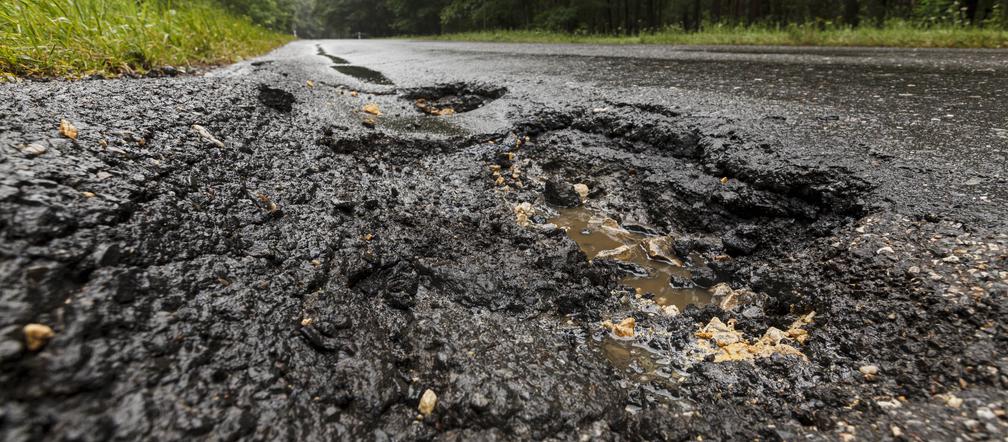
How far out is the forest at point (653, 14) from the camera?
9.09 m

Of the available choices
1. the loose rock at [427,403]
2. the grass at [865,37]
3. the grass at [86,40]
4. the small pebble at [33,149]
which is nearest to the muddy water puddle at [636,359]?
the loose rock at [427,403]

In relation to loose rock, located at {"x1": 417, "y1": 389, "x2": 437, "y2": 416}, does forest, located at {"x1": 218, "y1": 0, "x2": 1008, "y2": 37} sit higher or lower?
higher

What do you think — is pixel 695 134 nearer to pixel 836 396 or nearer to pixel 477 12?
pixel 836 396

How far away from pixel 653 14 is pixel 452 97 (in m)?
17.8

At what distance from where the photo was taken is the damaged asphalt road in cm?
85

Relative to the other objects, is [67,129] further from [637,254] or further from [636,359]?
[637,254]

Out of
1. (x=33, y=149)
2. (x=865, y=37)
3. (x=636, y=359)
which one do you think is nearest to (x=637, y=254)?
(x=636, y=359)

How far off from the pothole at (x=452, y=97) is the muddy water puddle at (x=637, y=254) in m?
1.48

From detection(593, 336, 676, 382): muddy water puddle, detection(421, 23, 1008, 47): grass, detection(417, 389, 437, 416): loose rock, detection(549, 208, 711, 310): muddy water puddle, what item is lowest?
detection(593, 336, 676, 382): muddy water puddle

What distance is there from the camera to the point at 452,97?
11.2 ft

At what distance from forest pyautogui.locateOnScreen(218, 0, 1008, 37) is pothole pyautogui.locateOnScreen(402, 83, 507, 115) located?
7.78m

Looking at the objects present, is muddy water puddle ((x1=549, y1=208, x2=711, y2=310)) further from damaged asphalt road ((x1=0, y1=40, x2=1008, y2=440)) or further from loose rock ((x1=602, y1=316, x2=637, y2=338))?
loose rock ((x1=602, y1=316, x2=637, y2=338))

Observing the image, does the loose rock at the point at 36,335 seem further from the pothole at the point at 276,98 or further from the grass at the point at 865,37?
the grass at the point at 865,37

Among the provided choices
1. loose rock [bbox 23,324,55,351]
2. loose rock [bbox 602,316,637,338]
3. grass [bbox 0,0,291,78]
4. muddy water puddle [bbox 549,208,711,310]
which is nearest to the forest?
muddy water puddle [bbox 549,208,711,310]
